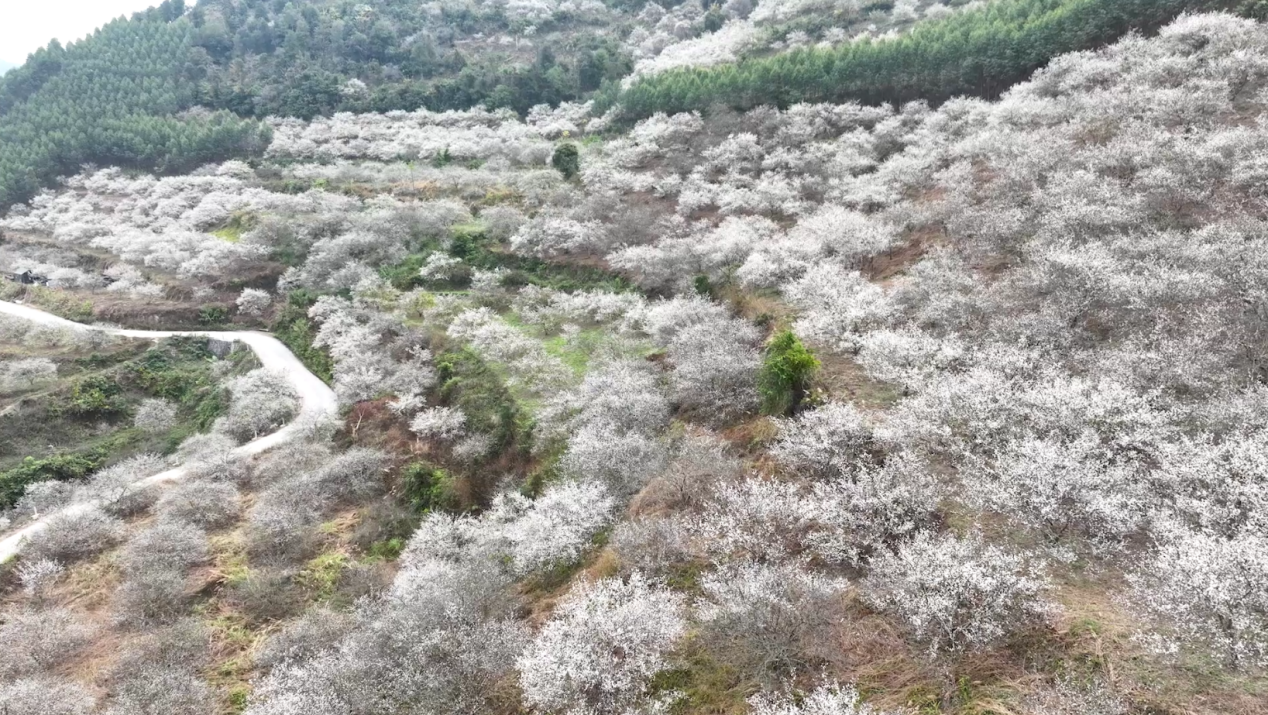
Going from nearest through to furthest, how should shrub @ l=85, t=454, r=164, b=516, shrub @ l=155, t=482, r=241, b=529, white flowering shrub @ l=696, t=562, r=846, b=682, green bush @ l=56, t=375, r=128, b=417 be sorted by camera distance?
white flowering shrub @ l=696, t=562, r=846, b=682 → shrub @ l=155, t=482, r=241, b=529 → shrub @ l=85, t=454, r=164, b=516 → green bush @ l=56, t=375, r=128, b=417

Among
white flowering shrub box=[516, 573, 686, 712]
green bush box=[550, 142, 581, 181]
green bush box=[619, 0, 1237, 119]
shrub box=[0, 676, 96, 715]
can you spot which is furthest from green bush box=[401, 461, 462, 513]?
green bush box=[619, 0, 1237, 119]

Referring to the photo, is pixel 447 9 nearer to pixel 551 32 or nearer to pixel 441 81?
pixel 551 32

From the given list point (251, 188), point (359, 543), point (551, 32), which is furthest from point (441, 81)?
point (359, 543)

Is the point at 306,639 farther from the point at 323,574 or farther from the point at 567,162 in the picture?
the point at 567,162

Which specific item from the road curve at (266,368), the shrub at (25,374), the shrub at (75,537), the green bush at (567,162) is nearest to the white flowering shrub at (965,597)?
the shrub at (75,537)

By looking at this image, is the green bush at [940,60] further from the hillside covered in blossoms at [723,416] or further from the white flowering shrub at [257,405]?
the white flowering shrub at [257,405]

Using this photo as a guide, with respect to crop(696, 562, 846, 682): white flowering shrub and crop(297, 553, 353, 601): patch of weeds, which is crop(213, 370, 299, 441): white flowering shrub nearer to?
crop(297, 553, 353, 601): patch of weeds
